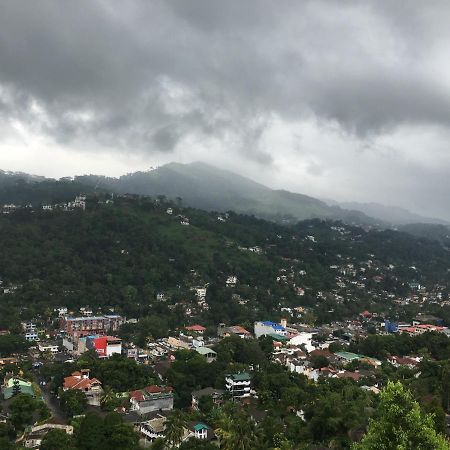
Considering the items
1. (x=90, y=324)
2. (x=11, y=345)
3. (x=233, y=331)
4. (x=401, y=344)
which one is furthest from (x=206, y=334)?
(x=401, y=344)

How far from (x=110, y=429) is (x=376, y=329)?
3853cm

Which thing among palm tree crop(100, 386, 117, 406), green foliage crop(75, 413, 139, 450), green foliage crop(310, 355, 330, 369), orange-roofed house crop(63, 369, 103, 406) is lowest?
orange-roofed house crop(63, 369, 103, 406)

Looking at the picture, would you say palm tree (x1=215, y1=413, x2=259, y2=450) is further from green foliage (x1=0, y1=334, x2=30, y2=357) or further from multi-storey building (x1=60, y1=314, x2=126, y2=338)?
multi-storey building (x1=60, y1=314, x2=126, y2=338)

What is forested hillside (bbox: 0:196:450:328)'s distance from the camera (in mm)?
56406

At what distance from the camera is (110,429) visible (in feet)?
67.9

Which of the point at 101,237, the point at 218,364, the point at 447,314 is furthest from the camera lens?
the point at 101,237

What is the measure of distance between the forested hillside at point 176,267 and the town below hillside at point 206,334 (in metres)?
0.27

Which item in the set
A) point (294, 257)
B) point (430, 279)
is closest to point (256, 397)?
point (294, 257)

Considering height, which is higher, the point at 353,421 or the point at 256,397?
the point at 353,421

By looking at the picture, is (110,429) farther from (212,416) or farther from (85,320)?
(85,320)

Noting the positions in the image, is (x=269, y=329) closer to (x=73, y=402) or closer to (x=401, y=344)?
(x=401, y=344)

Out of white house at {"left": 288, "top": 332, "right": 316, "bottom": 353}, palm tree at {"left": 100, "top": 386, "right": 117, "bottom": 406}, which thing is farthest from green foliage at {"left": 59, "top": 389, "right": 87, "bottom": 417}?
white house at {"left": 288, "top": 332, "right": 316, "bottom": 353}

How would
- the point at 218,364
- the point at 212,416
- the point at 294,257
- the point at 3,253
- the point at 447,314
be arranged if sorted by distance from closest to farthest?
1. the point at 212,416
2. the point at 218,364
3. the point at 447,314
4. the point at 3,253
5. the point at 294,257

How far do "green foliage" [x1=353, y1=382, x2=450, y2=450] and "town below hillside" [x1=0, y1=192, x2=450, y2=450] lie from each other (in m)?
0.04
